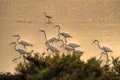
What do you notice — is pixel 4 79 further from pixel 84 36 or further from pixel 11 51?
pixel 84 36

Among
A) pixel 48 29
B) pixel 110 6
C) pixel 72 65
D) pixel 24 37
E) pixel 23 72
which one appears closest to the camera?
pixel 72 65

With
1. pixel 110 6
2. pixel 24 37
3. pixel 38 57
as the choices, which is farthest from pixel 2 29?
pixel 110 6

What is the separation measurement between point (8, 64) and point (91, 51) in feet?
7.84

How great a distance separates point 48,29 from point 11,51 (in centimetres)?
328

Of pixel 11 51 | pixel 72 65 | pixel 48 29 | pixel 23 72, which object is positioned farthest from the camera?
pixel 48 29

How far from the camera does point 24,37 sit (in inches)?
515

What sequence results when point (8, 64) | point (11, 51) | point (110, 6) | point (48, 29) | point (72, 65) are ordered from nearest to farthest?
point (72, 65), point (8, 64), point (11, 51), point (48, 29), point (110, 6)

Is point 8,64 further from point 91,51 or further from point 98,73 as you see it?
point 98,73

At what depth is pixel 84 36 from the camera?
13.6 m

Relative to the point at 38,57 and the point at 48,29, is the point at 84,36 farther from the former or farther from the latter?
the point at 38,57

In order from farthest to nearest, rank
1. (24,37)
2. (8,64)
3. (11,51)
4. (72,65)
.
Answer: (24,37), (11,51), (8,64), (72,65)

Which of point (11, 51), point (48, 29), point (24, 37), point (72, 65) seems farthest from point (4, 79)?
point (48, 29)

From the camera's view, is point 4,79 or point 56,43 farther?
point 56,43

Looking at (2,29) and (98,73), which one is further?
(2,29)
